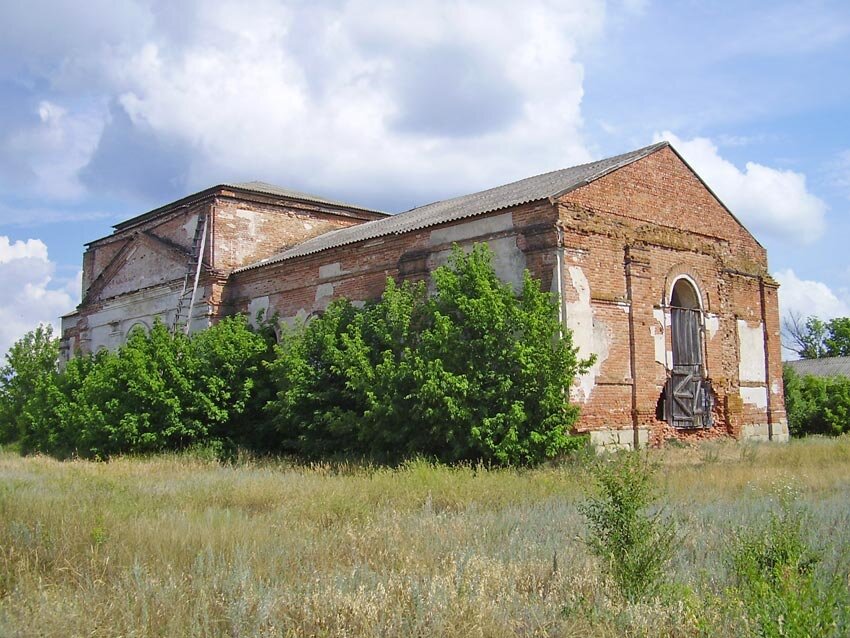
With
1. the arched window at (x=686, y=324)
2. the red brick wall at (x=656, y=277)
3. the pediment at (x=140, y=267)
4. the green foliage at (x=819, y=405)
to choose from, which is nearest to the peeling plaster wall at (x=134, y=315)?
the pediment at (x=140, y=267)

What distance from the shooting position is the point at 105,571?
6.07 meters

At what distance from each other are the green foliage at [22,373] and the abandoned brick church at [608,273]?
21.7 feet

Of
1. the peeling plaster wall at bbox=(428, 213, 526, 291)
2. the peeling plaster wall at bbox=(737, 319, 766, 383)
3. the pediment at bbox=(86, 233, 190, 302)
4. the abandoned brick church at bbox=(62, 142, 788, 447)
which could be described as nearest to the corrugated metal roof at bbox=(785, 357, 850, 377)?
the peeling plaster wall at bbox=(737, 319, 766, 383)

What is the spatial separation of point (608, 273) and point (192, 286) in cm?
1307

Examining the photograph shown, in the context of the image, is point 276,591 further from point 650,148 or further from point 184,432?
point 650,148

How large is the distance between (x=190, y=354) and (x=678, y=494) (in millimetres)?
12523

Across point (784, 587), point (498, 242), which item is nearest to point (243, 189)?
point (498, 242)

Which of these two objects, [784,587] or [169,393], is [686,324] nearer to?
[169,393]

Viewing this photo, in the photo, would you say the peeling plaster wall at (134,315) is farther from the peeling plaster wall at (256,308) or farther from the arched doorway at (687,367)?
the arched doorway at (687,367)

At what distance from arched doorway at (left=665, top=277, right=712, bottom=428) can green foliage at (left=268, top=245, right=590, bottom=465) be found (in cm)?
361

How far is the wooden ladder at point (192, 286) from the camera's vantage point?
23.2 meters

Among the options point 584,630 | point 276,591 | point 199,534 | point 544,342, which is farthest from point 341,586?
point 544,342

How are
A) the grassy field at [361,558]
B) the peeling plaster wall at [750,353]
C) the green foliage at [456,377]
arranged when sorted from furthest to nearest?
the peeling plaster wall at [750,353]
the green foliage at [456,377]
the grassy field at [361,558]

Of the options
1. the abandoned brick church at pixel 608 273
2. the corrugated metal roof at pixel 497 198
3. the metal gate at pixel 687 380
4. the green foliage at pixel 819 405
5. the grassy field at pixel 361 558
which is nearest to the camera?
the grassy field at pixel 361 558
